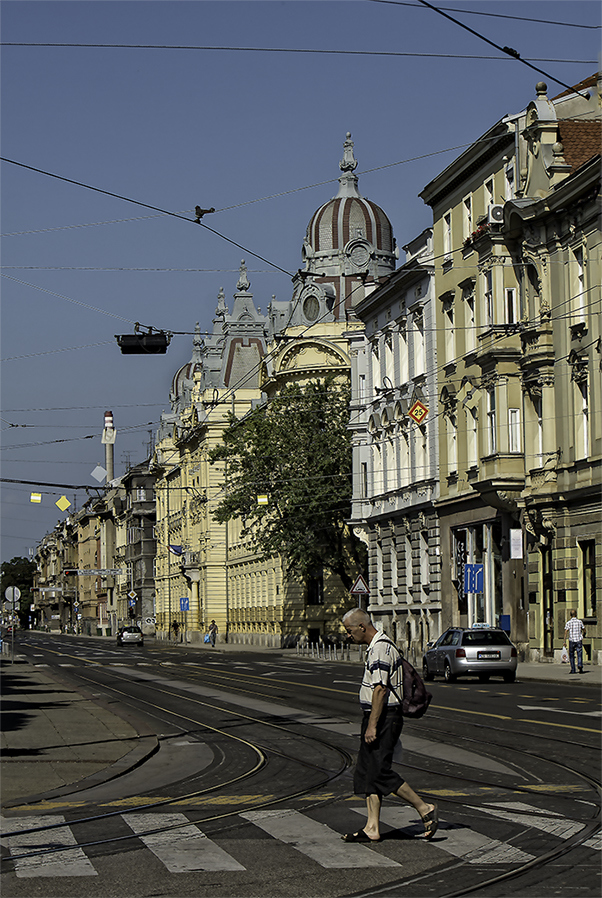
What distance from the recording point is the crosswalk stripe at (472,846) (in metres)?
→ 9.19

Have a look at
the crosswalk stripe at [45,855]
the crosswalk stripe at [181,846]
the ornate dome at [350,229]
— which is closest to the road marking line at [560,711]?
the crosswalk stripe at [181,846]

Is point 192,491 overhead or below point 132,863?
overhead

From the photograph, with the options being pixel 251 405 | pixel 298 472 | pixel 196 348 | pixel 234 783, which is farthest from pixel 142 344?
pixel 196 348

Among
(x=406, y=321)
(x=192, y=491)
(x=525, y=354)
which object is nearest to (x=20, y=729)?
(x=525, y=354)

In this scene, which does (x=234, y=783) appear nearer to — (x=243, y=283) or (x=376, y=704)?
(x=376, y=704)

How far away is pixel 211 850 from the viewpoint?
9.87 metres

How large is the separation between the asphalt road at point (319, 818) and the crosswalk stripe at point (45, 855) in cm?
2

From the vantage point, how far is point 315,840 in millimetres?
10164

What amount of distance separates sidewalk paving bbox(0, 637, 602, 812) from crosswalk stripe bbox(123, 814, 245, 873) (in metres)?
1.89

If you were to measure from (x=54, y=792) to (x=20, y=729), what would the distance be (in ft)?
25.6

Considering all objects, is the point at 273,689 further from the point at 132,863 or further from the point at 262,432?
the point at 262,432

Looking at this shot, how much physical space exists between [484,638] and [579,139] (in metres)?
16.7

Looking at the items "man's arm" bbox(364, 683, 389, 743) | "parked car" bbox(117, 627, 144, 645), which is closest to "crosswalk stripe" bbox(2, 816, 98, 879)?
"man's arm" bbox(364, 683, 389, 743)

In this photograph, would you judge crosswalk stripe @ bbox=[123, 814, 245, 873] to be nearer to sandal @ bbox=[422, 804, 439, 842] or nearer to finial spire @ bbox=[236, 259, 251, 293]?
sandal @ bbox=[422, 804, 439, 842]
